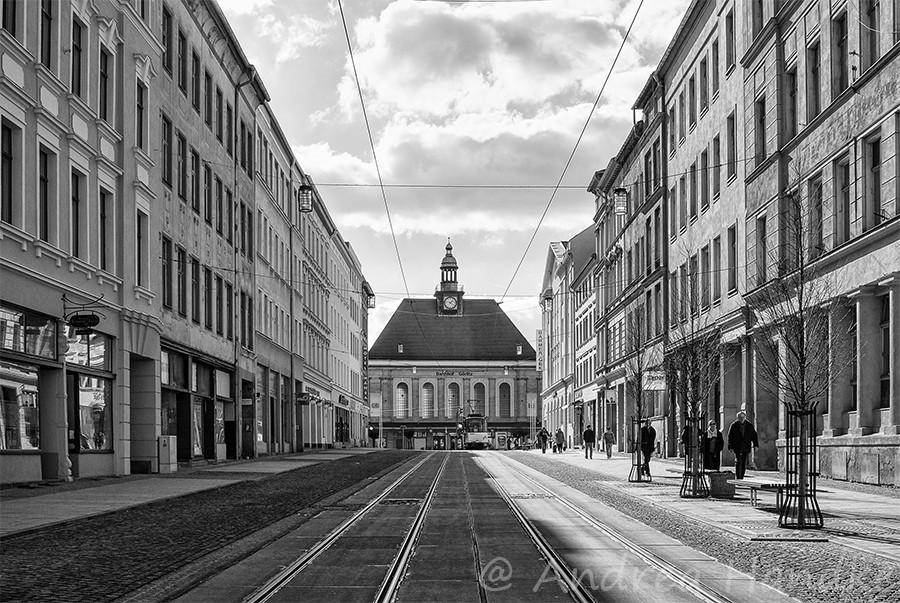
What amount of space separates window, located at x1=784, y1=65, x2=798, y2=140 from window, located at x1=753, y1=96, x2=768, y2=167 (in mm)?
2472

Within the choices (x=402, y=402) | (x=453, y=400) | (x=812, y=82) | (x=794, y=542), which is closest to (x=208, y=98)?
(x=812, y=82)

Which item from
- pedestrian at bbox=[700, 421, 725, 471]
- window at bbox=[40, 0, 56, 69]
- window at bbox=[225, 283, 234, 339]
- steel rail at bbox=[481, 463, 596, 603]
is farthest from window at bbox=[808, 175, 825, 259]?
window at bbox=[225, 283, 234, 339]

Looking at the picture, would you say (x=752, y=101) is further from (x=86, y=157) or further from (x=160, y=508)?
(x=160, y=508)

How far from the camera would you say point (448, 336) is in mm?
158250

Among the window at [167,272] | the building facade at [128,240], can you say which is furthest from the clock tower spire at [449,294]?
the window at [167,272]

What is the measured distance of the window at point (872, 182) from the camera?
27.0 metres

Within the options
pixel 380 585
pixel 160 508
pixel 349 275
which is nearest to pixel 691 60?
pixel 160 508

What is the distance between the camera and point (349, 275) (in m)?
112

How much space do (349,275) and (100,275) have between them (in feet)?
269

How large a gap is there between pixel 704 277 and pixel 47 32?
27076 mm

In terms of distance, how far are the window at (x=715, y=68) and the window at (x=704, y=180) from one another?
266 centimetres

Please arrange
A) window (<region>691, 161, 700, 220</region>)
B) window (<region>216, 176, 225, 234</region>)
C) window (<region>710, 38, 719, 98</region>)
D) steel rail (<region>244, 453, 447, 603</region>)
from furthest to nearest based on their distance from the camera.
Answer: window (<region>691, 161, 700, 220</region>) → window (<region>216, 176, 225, 234</region>) → window (<region>710, 38, 719, 98</region>) → steel rail (<region>244, 453, 447, 603</region>)

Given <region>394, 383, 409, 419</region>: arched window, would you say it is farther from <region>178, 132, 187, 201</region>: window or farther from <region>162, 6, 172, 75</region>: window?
<region>162, 6, 172, 75</region>: window

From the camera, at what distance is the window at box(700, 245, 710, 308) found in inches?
1758
